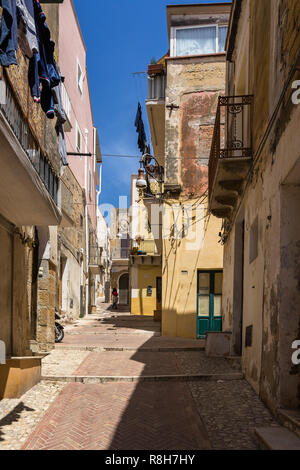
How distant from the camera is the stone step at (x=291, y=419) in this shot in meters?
4.27

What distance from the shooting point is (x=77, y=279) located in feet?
72.1

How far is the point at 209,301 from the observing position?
48.8 ft

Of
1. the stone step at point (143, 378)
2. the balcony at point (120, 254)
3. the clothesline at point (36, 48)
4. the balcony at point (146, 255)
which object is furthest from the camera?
the balcony at point (120, 254)

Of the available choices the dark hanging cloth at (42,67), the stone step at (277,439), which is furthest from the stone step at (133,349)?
the stone step at (277,439)

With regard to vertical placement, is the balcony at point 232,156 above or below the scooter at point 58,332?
above

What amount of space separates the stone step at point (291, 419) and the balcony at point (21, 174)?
464cm

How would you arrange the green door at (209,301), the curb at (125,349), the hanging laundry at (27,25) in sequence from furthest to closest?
the green door at (209,301), the curb at (125,349), the hanging laundry at (27,25)

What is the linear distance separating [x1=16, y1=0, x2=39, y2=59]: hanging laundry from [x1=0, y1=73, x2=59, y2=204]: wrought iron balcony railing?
161 cm

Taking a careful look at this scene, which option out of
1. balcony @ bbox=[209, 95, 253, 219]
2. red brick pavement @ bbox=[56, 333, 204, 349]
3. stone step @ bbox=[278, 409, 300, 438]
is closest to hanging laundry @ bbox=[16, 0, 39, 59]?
balcony @ bbox=[209, 95, 253, 219]

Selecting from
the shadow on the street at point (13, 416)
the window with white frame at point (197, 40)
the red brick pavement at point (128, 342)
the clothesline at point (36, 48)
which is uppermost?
the window with white frame at point (197, 40)

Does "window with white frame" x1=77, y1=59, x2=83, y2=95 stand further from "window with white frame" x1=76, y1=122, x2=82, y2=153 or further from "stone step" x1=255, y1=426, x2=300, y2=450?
"stone step" x1=255, y1=426, x2=300, y2=450

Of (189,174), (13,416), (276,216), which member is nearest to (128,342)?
(189,174)

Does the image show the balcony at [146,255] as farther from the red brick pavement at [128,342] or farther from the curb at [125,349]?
the curb at [125,349]
